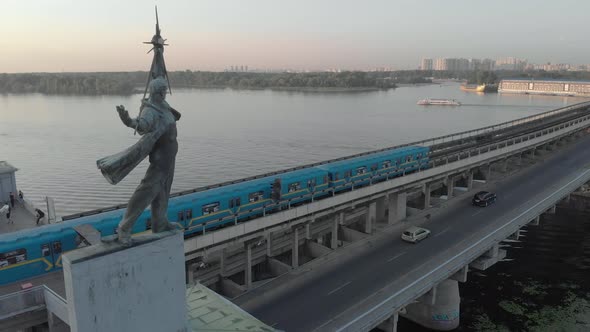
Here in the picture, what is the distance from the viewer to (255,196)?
85.9 feet

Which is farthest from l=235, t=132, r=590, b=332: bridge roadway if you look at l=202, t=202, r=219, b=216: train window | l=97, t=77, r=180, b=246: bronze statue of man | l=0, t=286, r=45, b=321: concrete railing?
l=97, t=77, r=180, b=246: bronze statue of man

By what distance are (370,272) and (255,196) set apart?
769 cm

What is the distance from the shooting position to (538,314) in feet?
95.9

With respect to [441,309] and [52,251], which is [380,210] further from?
[52,251]

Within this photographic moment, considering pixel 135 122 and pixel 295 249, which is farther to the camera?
pixel 295 249

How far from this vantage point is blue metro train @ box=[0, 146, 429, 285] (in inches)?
722

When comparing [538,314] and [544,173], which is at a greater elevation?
[544,173]

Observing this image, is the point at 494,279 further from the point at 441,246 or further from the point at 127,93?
the point at 127,93

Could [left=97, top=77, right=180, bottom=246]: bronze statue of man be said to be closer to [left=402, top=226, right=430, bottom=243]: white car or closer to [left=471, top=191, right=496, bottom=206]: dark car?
[left=402, top=226, right=430, bottom=243]: white car

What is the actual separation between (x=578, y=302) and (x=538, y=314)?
402 cm

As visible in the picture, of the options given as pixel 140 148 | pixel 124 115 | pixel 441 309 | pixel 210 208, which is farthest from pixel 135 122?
pixel 441 309

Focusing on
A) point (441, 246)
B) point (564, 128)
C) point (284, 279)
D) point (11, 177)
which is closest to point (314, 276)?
point (284, 279)

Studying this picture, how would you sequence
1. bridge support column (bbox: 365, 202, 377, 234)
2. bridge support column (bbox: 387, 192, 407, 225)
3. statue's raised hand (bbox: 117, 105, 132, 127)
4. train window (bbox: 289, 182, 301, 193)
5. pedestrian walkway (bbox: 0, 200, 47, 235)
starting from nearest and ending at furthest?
1. statue's raised hand (bbox: 117, 105, 132, 127)
2. pedestrian walkway (bbox: 0, 200, 47, 235)
3. train window (bbox: 289, 182, 301, 193)
4. bridge support column (bbox: 365, 202, 377, 234)
5. bridge support column (bbox: 387, 192, 407, 225)

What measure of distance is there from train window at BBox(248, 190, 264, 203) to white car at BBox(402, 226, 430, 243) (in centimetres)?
995
